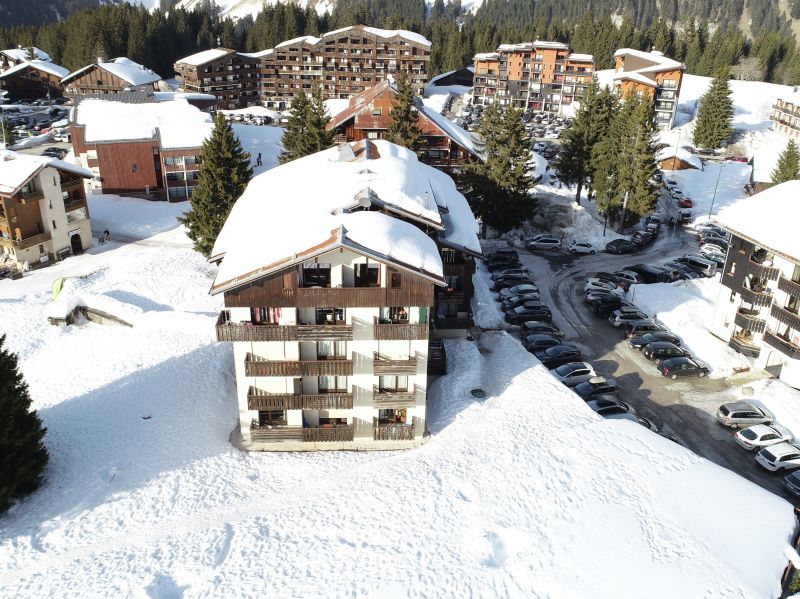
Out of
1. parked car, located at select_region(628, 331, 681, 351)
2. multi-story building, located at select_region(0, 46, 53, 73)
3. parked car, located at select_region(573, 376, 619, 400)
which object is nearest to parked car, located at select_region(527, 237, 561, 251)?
parked car, located at select_region(628, 331, 681, 351)

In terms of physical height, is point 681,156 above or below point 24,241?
above

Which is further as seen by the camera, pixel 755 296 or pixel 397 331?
pixel 755 296

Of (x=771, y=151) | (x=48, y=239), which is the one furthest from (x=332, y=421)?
(x=771, y=151)

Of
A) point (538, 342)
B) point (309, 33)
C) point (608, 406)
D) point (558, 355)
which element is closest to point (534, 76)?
point (309, 33)

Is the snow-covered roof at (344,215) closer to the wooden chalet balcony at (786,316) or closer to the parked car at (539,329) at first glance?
the parked car at (539,329)

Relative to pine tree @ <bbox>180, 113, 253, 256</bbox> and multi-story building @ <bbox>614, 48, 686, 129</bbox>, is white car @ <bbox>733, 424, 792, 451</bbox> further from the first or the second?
multi-story building @ <bbox>614, 48, 686, 129</bbox>

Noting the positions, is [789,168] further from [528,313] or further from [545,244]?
[528,313]

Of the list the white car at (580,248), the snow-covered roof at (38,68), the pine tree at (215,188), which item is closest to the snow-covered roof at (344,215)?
the pine tree at (215,188)
